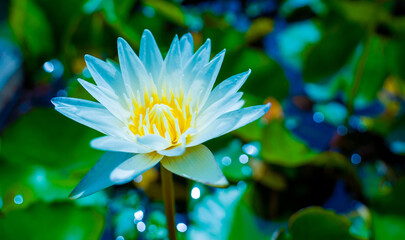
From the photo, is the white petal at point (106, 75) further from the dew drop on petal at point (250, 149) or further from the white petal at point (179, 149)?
the dew drop on petal at point (250, 149)

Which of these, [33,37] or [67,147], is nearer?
[67,147]

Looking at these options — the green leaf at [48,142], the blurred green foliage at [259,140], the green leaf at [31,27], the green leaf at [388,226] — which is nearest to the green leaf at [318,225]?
the blurred green foliage at [259,140]

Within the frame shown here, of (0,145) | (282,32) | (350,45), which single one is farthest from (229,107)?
(282,32)

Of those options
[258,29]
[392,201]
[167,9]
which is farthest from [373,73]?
[167,9]

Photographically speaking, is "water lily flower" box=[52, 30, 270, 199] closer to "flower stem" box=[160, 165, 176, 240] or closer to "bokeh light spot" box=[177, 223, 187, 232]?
"flower stem" box=[160, 165, 176, 240]

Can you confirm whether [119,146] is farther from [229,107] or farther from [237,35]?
[237,35]

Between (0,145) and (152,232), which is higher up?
(0,145)

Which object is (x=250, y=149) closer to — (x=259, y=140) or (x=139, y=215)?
(x=259, y=140)
